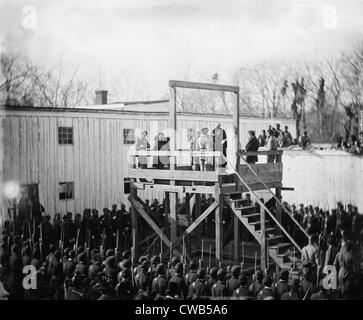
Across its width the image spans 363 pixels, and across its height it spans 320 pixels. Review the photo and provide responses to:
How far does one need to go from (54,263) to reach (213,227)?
765 cm

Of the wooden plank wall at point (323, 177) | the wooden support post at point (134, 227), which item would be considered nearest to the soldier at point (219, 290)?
the wooden support post at point (134, 227)

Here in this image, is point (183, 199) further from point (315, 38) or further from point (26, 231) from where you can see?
point (315, 38)

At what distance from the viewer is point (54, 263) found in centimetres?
1454

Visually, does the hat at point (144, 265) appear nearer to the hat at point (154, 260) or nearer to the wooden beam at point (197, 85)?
the hat at point (154, 260)

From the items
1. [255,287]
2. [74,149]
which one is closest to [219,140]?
[255,287]

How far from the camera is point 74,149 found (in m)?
20.0

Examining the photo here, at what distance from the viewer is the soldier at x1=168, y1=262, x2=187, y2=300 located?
12922mm

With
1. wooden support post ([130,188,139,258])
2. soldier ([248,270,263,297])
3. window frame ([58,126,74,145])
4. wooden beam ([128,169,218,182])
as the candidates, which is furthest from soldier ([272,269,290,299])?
window frame ([58,126,74,145])

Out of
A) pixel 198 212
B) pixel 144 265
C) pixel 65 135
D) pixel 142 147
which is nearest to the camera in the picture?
pixel 144 265

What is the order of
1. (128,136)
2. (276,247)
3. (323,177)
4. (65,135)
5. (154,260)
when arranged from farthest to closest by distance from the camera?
(128,136), (323,177), (65,135), (276,247), (154,260)

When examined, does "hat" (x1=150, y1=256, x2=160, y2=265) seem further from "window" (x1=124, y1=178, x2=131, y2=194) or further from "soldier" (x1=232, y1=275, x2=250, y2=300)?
"window" (x1=124, y1=178, x2=131, y2=194)

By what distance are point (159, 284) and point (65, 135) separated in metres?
8.72

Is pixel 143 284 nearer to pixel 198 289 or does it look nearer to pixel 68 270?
pixel 198 289

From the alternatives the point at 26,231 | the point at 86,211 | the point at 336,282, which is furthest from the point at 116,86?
the point at 336,282
